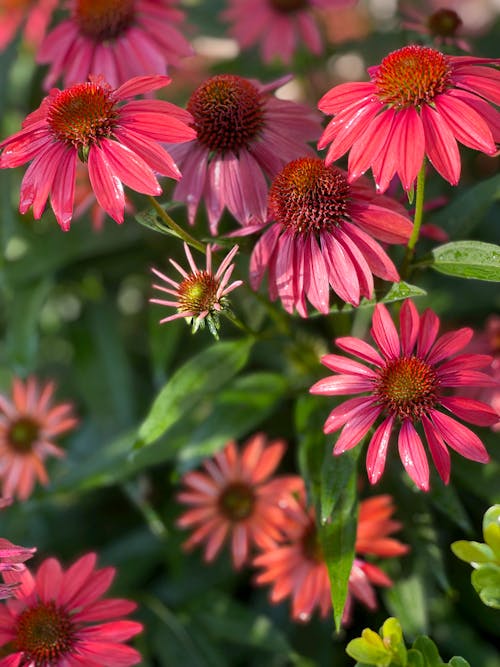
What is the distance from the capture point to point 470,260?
0.79 m

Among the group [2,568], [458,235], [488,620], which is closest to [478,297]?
[458,235]

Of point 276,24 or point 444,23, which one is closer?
point 444,23

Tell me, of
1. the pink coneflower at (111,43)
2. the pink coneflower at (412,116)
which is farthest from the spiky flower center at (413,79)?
the pink coneflower at (111,43)

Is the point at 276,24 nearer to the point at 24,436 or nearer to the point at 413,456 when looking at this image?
the point at 24,436

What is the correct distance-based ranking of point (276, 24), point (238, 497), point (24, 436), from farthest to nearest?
point (276, 24)
point (24, 436)
point (238, 497)

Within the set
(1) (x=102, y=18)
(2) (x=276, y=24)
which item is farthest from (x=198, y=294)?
(2) (x=276, y=24)

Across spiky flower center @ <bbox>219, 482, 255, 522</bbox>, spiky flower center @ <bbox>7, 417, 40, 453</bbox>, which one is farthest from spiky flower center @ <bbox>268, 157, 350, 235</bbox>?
spiky flower center @ <bbox>7, 417, 40, 453</bbox>

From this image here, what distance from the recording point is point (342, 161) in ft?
3.15

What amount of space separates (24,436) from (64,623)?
0.45 metres

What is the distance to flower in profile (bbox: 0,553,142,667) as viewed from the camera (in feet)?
2.53

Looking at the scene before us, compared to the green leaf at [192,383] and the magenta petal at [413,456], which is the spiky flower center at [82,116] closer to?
the green leaf at [192,383]

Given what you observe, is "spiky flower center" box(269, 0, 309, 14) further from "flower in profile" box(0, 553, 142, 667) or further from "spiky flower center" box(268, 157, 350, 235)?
"flower in profile" box(0, 553, 142, 667)

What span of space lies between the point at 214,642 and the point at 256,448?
268 millimetres

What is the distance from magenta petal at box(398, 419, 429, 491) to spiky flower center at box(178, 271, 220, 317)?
20 cm
